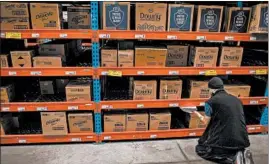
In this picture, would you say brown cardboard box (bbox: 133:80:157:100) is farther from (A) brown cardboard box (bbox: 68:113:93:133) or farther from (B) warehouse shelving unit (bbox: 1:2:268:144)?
(A) brown cardboard box (bbox: 68:113:93:133)

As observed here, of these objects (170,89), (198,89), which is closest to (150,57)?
(170,89)

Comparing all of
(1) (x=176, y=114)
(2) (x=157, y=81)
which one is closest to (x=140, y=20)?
(2) (x=157, y=81)

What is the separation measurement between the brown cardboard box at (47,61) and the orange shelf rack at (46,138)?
1.17 meters

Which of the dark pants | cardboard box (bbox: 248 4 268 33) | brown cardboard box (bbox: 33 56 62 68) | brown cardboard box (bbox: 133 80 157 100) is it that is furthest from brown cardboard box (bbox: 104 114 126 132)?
cardboard box (bbox: 248 4 268 33)

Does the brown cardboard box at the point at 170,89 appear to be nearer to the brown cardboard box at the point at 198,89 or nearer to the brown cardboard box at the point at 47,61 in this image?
the brown cardboard box at the point at 198,89

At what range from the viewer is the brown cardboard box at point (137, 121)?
12.1ft

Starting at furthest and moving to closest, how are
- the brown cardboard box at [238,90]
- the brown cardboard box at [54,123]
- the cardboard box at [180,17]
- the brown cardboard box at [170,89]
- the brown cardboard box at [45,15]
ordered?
the brown cardboard box at [238,90] → the brown cardboard box at [170,89] → the brown cardboard box at [54,123] → the cardboard box at [180,17] → the brown cardboard box at [45,15]

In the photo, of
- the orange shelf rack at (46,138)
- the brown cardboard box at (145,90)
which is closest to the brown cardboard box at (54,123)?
the orange shelf rack at (46,138)

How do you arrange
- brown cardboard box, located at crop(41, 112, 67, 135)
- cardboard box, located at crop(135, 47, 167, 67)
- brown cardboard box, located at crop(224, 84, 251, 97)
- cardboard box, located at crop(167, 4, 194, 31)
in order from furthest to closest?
brown cardboard box, located at crop(224, 84, 251, 97) → brown cardboard box, located at crop(41, 112, 67, 135) → cardboard box, located at crop(135, 47, 167, 67) → cardboard box, located at crop(167, 4, 194, 31)

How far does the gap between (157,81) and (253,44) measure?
234 centimetres

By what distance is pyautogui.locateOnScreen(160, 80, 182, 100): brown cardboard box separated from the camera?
3.62 meters

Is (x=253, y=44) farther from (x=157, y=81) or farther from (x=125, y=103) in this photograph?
(x=125, y=103)

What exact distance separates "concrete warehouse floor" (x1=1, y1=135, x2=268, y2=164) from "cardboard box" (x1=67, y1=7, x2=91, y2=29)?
198 cm

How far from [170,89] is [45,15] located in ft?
7.37
